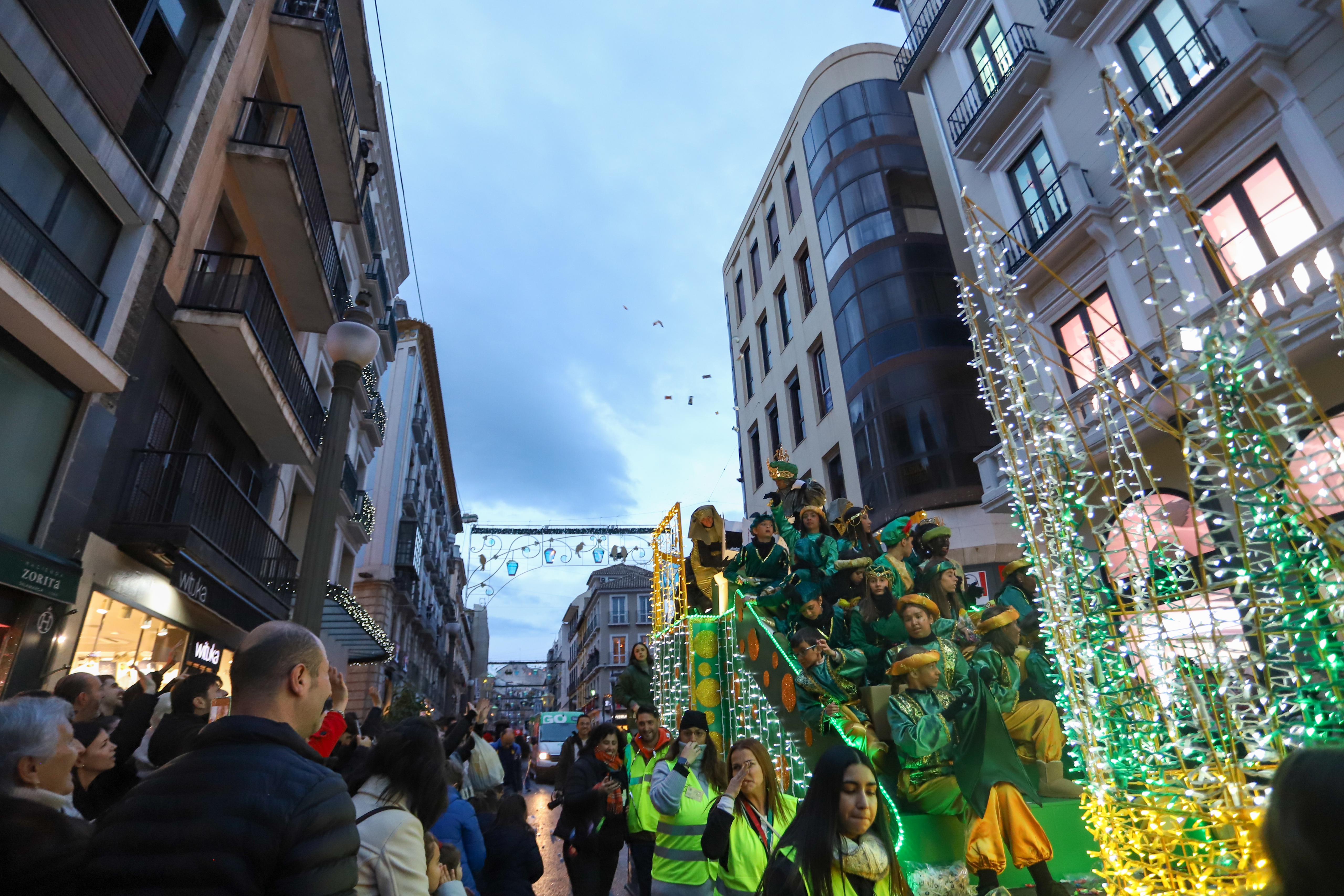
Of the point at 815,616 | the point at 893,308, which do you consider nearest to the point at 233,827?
the point at 815,616

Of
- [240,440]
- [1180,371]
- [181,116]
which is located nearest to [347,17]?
[181,116]

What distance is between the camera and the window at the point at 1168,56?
400 inches

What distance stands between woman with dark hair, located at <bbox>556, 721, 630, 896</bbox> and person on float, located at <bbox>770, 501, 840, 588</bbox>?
11.2 feet

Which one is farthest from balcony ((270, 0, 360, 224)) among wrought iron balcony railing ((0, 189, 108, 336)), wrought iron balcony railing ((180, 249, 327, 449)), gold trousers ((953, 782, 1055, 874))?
gold trousers ((953, 782, 1055, 874))

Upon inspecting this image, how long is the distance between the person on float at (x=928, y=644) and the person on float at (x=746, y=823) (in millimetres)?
2119

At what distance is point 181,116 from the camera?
9430 millimetres

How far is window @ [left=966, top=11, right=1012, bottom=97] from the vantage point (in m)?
14.9

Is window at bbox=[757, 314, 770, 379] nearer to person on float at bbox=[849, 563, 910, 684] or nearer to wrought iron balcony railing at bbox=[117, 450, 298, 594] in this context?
wrought iron balcony railing at bbox=[117, 450, 298, 594]

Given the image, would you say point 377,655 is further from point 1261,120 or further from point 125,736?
point 1261,120

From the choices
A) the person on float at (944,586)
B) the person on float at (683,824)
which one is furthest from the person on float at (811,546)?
the person on float at (683,824)

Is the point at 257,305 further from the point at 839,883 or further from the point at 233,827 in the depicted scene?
the point at 839,883

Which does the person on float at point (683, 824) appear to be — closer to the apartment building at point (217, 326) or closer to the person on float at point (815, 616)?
the apartment building at point (217, 326)

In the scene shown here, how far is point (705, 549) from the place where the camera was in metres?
10.6

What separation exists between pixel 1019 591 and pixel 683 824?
499 centimetres
